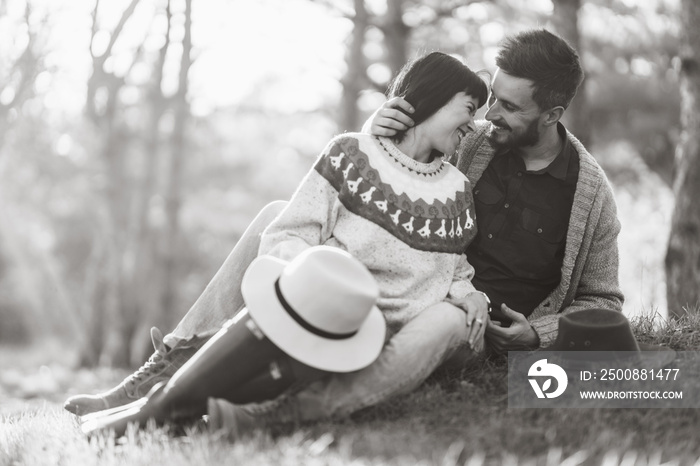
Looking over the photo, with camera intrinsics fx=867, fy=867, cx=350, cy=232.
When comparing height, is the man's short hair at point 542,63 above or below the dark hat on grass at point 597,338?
above

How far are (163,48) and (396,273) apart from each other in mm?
9685

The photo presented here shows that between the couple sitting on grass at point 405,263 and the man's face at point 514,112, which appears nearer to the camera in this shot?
the couple sitting on grass at point 405,263

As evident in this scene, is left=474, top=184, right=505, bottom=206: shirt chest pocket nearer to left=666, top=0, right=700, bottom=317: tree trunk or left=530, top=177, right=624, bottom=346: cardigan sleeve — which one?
left=530, top=177, right=624, bottom=346: cardigan sleeve

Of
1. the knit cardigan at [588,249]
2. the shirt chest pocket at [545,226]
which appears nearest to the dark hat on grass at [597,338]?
the knit cardigan at [588,249]

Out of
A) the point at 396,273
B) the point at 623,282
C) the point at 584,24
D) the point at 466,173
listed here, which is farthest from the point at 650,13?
the point at 396,273

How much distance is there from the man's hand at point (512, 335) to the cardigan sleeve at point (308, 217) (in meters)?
0.81

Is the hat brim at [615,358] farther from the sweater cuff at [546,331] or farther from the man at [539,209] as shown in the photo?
the man at [539,209]

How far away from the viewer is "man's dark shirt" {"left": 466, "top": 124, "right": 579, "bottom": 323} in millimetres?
4004

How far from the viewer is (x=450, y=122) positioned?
352 centimetres

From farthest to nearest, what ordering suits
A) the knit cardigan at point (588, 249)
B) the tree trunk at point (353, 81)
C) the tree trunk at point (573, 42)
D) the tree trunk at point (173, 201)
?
the tree trunk at point (173, 201) < the tree trunk at point (353, 81) < the tree trunk at point (573, 42) < the knit cardigan at point (588, 249)

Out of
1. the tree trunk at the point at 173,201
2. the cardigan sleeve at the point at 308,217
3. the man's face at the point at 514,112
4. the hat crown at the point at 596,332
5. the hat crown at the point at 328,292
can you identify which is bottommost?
the tree trunk at the point at 173,201

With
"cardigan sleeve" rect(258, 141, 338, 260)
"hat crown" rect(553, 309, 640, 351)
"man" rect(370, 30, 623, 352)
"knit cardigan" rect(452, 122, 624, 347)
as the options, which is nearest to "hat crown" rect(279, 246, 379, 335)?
"cardigan sleeve" rect(258, 141, 338, 260)

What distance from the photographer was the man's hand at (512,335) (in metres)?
3.61

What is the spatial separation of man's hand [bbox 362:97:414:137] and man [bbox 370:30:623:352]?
2.14ft
